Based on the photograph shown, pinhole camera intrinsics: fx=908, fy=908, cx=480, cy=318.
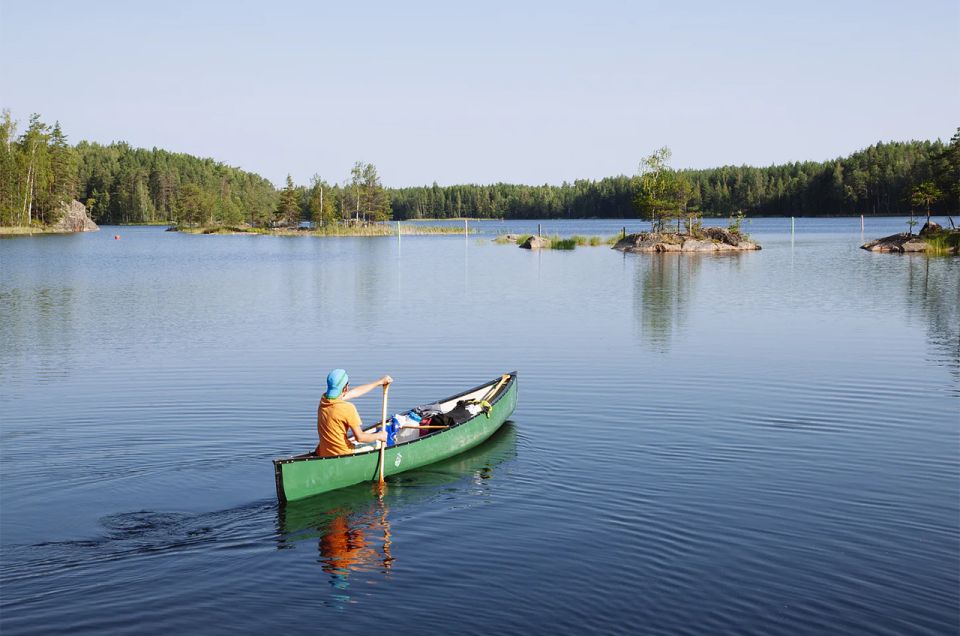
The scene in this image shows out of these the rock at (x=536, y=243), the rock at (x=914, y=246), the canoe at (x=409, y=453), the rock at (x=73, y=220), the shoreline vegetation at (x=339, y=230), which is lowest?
the canoe at (x=409, y=453)

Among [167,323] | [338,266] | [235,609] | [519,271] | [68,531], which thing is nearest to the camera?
[235,609]

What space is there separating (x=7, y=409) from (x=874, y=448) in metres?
16.6

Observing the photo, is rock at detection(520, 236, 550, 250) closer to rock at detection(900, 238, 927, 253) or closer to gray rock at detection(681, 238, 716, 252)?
gray rock at detection(681, 238, 716, 252)

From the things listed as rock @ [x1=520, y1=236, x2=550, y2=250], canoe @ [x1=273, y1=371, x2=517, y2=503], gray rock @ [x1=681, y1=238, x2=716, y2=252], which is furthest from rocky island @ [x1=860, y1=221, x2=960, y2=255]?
canoe @ [x1=273, y1=371, x2=517, y2=503]

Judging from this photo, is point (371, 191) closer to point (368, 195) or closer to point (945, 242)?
point (368, 195)

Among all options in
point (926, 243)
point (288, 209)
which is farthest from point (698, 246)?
point (288, 209)

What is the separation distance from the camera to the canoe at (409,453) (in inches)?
499

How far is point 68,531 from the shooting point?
11555 mm

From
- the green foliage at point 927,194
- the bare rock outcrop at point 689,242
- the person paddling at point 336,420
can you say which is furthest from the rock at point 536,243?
the person paddling at point 336,420

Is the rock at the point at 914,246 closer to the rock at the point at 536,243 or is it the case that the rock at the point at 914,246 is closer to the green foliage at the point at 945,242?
the green foliage at the point at 945,242

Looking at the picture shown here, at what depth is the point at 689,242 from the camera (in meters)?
79.0

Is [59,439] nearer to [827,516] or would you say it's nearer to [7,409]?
[7,409]

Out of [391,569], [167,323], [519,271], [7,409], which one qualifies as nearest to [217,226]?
[519,271]

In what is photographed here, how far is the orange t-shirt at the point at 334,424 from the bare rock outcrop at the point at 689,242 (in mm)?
67094
